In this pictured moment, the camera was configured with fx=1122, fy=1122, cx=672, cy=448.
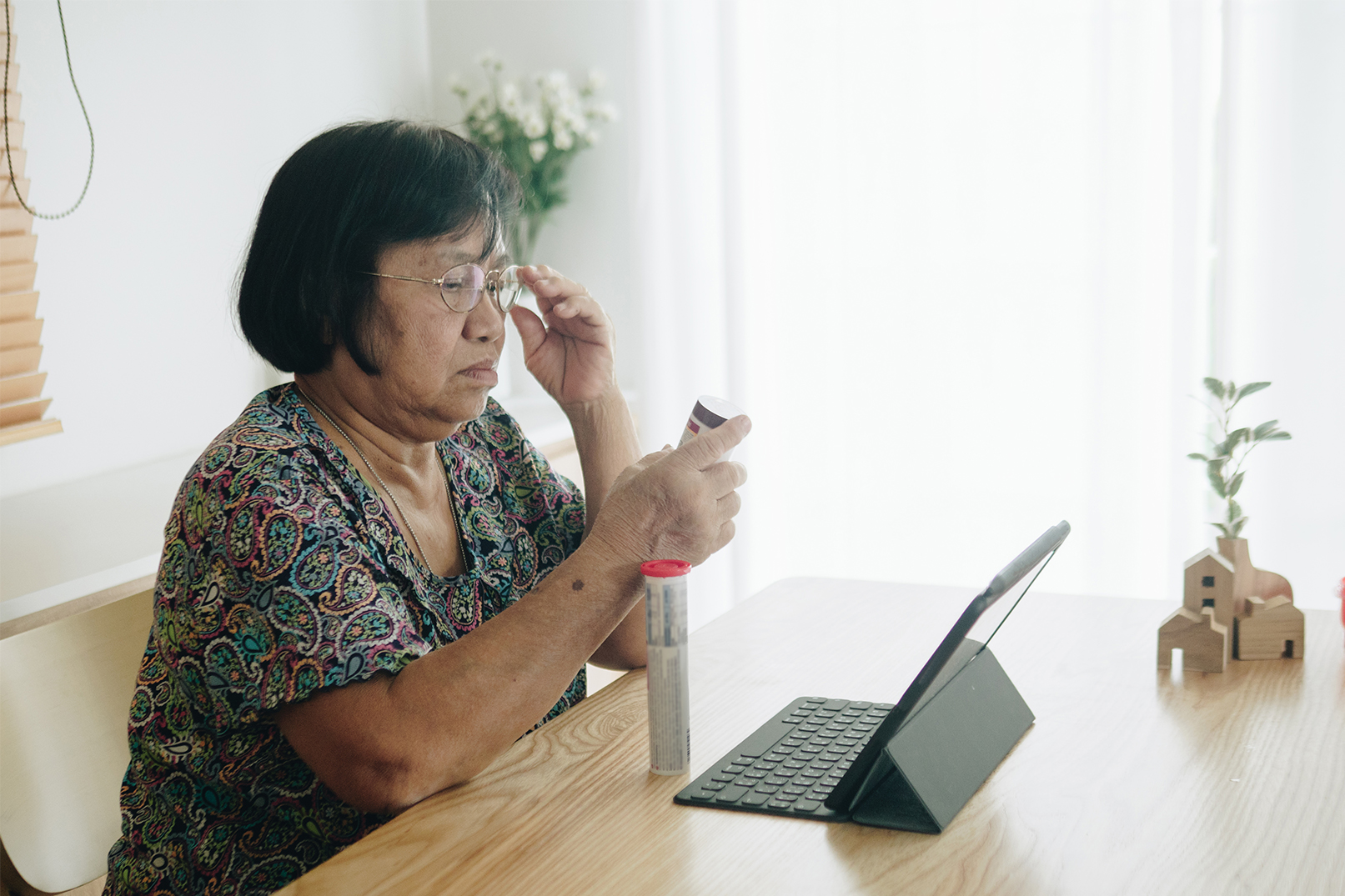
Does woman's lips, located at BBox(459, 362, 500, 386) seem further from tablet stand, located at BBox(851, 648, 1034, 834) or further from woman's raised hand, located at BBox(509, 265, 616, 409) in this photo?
tablet stand, located at BBox(851, 648, 1034, 834)

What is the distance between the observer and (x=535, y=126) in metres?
2.72

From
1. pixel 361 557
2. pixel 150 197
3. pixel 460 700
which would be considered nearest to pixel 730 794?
pixel 460 700

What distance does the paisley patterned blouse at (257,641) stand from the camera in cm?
93

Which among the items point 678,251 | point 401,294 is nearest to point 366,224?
point 401,294

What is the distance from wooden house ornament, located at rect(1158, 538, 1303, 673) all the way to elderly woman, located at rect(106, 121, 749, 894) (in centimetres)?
49

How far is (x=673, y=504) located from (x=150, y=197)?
1581 mm

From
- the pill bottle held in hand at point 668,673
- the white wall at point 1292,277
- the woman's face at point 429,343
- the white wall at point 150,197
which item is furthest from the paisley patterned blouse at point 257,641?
the white wall at point 1292,277

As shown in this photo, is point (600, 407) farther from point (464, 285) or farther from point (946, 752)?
point (946, 752)

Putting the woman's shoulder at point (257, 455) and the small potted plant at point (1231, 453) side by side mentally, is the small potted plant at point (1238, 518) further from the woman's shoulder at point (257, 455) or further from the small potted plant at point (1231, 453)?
the woman's shoulder at point (257, 455)

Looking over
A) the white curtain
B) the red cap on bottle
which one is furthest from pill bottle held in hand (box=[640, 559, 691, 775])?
the white curtain

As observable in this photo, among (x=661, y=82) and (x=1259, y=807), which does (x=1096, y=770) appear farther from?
(x=661, y=82)

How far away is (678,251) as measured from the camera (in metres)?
2.78

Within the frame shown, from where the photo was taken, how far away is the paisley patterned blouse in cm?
93

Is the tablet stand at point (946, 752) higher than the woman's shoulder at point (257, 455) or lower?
lower
